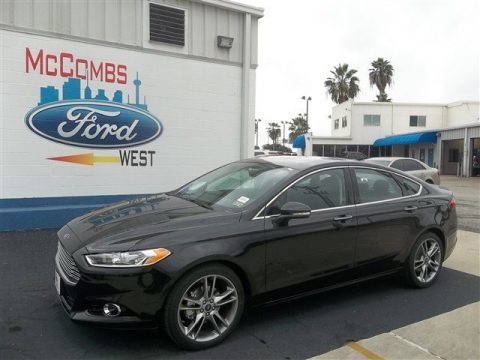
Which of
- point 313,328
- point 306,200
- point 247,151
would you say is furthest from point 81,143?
point 313,328

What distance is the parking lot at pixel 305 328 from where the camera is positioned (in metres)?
3.46

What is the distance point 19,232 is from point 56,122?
202cm

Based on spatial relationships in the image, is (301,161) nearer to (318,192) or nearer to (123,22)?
(318,192)

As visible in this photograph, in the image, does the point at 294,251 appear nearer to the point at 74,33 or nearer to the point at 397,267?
the point at 397,267

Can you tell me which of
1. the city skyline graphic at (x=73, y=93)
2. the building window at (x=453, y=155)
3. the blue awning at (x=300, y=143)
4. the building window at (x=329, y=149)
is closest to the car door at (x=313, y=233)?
the city skyline graphic at (x=73, y=93)

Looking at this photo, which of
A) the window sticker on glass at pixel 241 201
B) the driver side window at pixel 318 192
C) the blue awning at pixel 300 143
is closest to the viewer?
the window sticker on glass at pixel 241 201

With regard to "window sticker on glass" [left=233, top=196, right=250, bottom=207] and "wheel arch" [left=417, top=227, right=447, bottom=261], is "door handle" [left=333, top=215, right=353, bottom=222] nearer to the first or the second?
"window sticker on glass" [left=233, top=196, right=250, bottom=207]

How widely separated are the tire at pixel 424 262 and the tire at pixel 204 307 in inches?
89.0

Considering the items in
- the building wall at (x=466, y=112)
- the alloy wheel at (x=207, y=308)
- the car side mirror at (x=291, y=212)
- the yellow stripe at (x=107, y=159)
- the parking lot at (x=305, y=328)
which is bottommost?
the parking lot at (x=305, y=328)

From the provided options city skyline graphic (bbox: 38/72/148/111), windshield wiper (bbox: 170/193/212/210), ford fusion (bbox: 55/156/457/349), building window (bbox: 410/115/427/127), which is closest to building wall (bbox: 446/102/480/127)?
building window (bbox: 410/115/427/127)

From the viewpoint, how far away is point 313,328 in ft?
12.9

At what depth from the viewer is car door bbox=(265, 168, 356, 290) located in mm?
3852

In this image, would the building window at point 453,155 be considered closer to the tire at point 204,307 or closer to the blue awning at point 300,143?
the blue awning at point 300,143

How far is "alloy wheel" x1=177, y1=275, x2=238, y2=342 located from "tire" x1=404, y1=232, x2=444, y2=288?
2.33m
